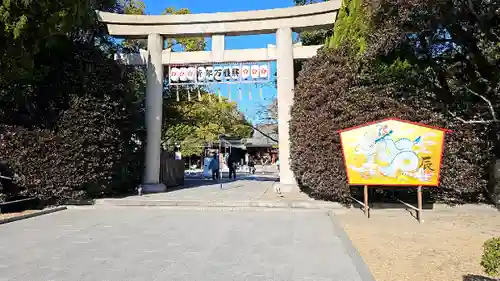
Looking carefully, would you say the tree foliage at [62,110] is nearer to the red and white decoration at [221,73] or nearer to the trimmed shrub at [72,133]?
the trimmed shrub at [72,133]

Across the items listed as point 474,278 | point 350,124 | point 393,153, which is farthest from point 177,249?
point 350,124

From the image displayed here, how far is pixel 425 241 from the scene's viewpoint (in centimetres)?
675

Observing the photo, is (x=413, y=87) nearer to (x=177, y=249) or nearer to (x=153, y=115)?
(x=177, y=249)

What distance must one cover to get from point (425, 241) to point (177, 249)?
4.29 meters

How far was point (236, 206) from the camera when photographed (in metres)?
11.3

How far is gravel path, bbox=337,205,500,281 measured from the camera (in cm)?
491

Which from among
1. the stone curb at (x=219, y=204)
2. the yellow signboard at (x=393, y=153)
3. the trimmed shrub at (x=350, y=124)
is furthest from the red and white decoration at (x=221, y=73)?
the yellow signboard at (x=393, y=153)

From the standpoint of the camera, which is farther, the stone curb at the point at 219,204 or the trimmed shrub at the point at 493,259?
the stone curb at the point at 219,204

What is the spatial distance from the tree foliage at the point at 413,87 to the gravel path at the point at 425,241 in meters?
1.04

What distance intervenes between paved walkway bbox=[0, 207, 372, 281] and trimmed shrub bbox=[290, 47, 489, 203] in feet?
5.59

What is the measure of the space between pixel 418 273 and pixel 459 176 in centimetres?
580

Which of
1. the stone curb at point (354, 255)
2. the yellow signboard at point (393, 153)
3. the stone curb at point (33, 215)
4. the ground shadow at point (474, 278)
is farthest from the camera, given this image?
the yellow signboard at point (393, 153)

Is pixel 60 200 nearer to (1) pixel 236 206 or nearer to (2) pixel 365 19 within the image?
Answer: (1) pixel 236 206

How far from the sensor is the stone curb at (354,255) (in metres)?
4.70
